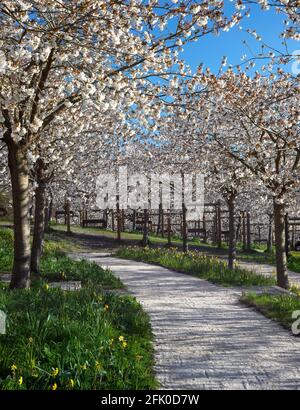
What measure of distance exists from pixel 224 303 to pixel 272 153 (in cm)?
420

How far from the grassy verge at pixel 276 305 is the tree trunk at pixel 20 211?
4.32 m

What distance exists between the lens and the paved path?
5367 mm

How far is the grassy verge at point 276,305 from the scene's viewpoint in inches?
322

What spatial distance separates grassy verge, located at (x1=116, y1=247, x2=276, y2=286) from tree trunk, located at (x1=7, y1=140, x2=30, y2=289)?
5168 millimetres

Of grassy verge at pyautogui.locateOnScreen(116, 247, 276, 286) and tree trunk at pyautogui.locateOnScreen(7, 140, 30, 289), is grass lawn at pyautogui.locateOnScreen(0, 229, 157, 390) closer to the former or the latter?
tree trunk at pyautogui.locateOnScreen(7, 140, 30, 289)

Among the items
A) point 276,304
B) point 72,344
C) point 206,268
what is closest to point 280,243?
point 206,268

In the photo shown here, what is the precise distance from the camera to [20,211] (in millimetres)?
9336

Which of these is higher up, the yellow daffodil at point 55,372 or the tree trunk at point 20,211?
the tree trunk at point 20,211

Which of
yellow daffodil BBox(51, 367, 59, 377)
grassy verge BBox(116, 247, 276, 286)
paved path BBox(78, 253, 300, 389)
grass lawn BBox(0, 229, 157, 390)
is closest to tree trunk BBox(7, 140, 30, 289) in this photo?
grass lawn BBox(0, 229, 157, 390)

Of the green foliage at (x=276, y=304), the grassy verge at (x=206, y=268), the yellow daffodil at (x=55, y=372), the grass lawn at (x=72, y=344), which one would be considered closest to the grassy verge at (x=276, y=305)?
the green foliage at (x=276, y=304)

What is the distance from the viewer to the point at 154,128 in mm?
9039

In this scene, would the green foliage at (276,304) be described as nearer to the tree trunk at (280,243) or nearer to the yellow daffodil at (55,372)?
the tree trunk at (280,243)

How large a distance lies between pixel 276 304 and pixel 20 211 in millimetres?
4996

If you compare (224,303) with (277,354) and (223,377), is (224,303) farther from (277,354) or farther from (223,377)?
(223,377)
